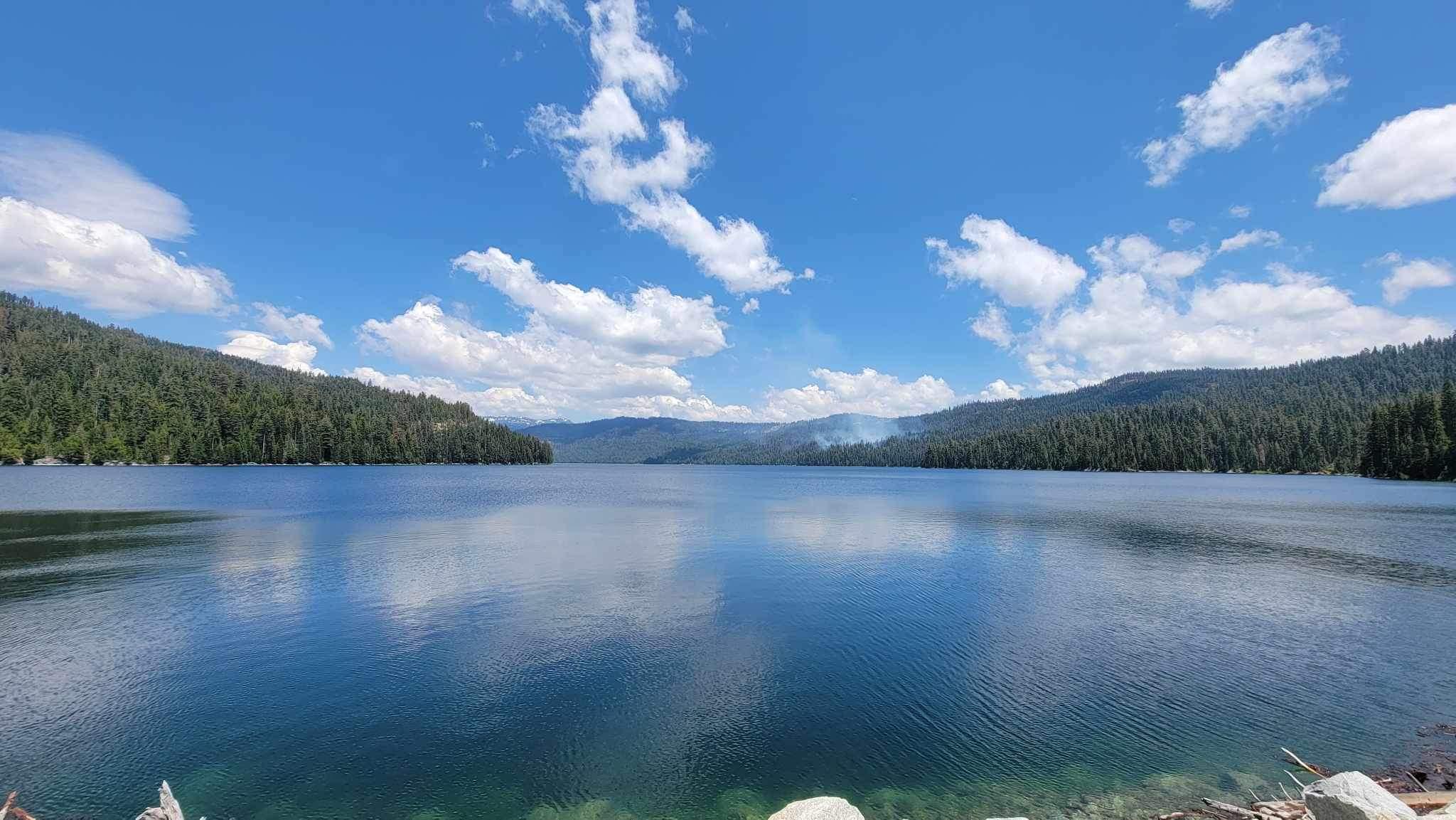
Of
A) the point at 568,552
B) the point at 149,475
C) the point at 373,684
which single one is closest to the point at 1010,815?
the point at 373,684

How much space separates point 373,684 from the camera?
20.0m

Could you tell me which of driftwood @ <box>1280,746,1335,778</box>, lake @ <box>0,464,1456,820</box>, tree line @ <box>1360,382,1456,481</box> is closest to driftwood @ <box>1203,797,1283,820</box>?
lake @ <box>0,464,1456,820</box>

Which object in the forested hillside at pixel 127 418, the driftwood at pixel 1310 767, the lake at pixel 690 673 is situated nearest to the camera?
the driftwood at pixel 1310 767

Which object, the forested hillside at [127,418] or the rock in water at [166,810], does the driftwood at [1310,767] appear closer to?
the rock in water at [166,810]

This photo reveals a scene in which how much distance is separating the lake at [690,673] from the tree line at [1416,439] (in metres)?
117

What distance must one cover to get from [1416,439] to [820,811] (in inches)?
7616

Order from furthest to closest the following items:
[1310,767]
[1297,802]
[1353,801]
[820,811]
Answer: [1310,767]
[1297,802]
[820,811]
[1353,801]

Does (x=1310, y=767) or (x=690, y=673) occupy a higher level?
(x=1310, y=767)

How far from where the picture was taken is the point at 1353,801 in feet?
33.2

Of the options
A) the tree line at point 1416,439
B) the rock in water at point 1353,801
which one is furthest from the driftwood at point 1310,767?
the tree line at point 1416,439

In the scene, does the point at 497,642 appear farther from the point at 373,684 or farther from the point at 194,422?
the point at 194,422

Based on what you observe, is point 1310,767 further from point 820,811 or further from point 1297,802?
point 820,811

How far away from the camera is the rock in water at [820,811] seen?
407 inches

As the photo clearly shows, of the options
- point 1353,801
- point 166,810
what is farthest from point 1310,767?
point 166,810
